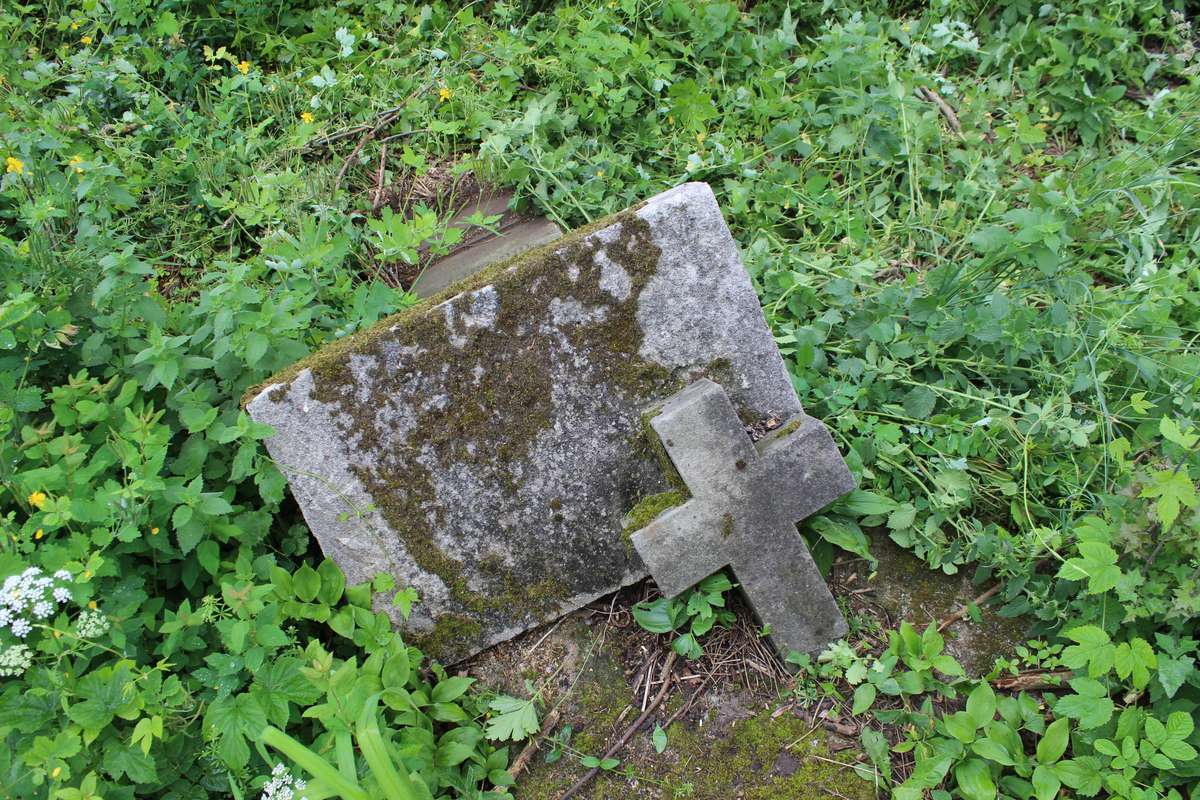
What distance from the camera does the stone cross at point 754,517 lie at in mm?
2588

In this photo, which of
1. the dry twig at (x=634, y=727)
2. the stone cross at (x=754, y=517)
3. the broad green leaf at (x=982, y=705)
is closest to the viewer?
the broad green leaf at (x=982, y=705)

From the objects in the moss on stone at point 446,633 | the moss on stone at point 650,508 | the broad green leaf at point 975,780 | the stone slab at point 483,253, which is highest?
the stone slab at point 483,253

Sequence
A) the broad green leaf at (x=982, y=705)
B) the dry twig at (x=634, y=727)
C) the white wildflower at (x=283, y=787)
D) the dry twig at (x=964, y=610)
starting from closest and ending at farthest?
the white wildflower at (x=283, y=787) < the broad green leaf at (x=982, y=705) < the dry twig at (x=634, y=727) < the dry twig at (x=964, y=610)

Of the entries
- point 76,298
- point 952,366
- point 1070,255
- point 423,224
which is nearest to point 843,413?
point 952,366

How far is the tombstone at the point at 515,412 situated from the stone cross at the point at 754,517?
0.13 meters

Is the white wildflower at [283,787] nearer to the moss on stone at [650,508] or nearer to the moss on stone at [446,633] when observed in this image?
the moss on stone at [446,633]

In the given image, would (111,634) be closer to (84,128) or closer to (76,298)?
(76,298)

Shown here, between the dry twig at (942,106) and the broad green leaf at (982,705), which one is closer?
the broad green leaf at (982,705)

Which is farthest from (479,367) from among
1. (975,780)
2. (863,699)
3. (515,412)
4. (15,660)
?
(975,780)

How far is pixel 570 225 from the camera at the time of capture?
12.0 feet

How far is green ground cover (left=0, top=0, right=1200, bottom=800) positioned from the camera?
7.52ft

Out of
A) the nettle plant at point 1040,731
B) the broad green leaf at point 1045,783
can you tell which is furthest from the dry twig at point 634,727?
the broad green leaf at point 1045,783

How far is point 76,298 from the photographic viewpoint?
2910 mm

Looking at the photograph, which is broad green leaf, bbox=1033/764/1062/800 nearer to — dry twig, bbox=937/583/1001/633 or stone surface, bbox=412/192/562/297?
dry twig, bbox=937/583/1001/633
